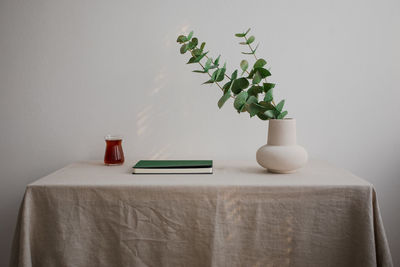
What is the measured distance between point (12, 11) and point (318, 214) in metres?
1.51

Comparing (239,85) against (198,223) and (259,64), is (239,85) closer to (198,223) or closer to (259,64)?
(259,64)

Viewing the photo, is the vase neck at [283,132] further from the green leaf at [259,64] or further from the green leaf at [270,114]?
the green leaf at [259,64]

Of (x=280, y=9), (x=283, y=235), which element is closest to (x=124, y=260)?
(x=283, y=235)

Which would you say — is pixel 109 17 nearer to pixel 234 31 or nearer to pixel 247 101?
pixel 234 31

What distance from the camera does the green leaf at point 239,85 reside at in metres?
1.10

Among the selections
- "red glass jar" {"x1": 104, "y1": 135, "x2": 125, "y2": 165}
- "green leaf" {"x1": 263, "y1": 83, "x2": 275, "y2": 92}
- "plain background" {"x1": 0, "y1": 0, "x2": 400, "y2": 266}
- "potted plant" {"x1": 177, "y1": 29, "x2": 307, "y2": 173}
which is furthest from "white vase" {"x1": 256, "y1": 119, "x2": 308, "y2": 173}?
"red glass jar" {"x1": 104, "y1": 135, "x2": 125, "y2": 165}

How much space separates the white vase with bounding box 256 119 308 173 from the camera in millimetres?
1053

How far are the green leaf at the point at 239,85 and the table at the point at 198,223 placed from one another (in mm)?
334

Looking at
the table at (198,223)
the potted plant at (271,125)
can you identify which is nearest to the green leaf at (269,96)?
the potted plant at (271,125)

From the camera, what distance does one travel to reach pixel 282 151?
106cm

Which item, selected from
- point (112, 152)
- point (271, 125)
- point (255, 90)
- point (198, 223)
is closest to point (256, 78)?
point (255, 90)

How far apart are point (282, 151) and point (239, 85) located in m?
0.28

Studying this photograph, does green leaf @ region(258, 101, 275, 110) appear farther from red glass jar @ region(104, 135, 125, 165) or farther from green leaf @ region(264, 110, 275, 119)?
red glass jar @ region(104, 135, 125, 165)

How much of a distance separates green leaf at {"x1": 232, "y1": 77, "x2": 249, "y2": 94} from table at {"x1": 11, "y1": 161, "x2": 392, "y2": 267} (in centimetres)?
33
